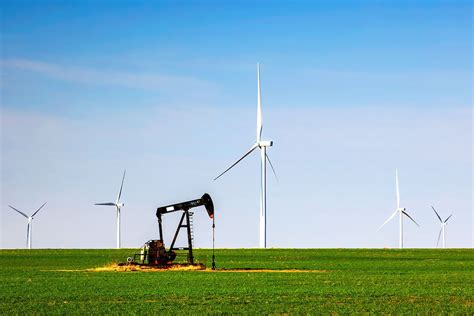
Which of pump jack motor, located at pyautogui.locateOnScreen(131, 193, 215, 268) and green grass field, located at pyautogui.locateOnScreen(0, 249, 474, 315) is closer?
green grass field, located at pyautogui.locateOnScreen(0, 249, 474, 315)

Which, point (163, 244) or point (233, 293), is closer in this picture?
point (233, 293)

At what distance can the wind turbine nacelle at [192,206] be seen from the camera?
63.5 meters

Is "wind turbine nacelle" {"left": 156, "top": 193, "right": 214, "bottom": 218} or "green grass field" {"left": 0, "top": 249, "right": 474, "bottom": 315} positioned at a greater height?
"wind turbine nacelle" {"left": 156, "top": 193, "right": 214, "bottom": 218}

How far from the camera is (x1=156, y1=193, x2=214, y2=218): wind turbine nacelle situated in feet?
208

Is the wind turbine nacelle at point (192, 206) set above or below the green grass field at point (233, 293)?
above

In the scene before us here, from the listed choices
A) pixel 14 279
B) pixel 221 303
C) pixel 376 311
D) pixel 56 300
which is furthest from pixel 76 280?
pixel 376 311

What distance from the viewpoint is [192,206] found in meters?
64.5

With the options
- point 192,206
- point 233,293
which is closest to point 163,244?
point 192,206

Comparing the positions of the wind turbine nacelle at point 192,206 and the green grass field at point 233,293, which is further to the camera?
the wind turbine nacelle at point 192,206

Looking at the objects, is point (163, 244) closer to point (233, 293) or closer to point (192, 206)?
point (192, 206)

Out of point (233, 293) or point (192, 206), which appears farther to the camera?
point (192, 206)

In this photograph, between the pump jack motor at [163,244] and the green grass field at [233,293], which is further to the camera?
the pump jack motor at [163,244]

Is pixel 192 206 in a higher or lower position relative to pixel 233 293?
higher

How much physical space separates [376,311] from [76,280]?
23632mm
